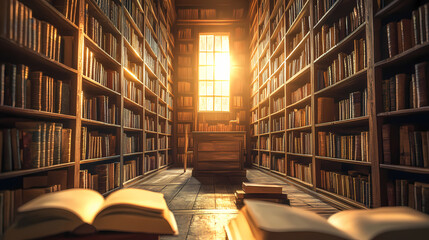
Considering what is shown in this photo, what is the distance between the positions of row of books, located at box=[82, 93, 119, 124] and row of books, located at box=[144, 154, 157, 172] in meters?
1.30

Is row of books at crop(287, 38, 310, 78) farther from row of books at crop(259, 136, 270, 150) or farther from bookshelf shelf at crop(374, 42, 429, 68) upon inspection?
row of books at crop(259, 136, 270, 150)

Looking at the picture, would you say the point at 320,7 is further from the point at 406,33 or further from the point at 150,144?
the point at 150,144

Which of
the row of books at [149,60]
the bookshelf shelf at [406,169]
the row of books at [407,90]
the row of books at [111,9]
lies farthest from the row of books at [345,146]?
the row of books at [149,60]

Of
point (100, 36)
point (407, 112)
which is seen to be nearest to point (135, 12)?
point (100, 36)

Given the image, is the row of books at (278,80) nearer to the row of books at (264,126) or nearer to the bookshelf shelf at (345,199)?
the row of books at (264,126)

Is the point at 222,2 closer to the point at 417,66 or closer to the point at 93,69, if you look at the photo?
the point at 93,69

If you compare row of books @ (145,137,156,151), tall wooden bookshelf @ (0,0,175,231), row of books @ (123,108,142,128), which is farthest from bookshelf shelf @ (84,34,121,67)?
row of books @ (145,137,156,151)

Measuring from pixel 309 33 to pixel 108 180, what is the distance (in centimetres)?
306

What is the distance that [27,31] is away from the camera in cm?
146

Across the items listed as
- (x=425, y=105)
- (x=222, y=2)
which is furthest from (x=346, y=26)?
(x=222, y=2)

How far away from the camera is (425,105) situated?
4.54 feet

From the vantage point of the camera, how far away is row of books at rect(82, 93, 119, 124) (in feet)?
7.40

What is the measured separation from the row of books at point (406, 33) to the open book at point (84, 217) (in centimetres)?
175

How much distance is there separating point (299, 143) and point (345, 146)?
111 cm
